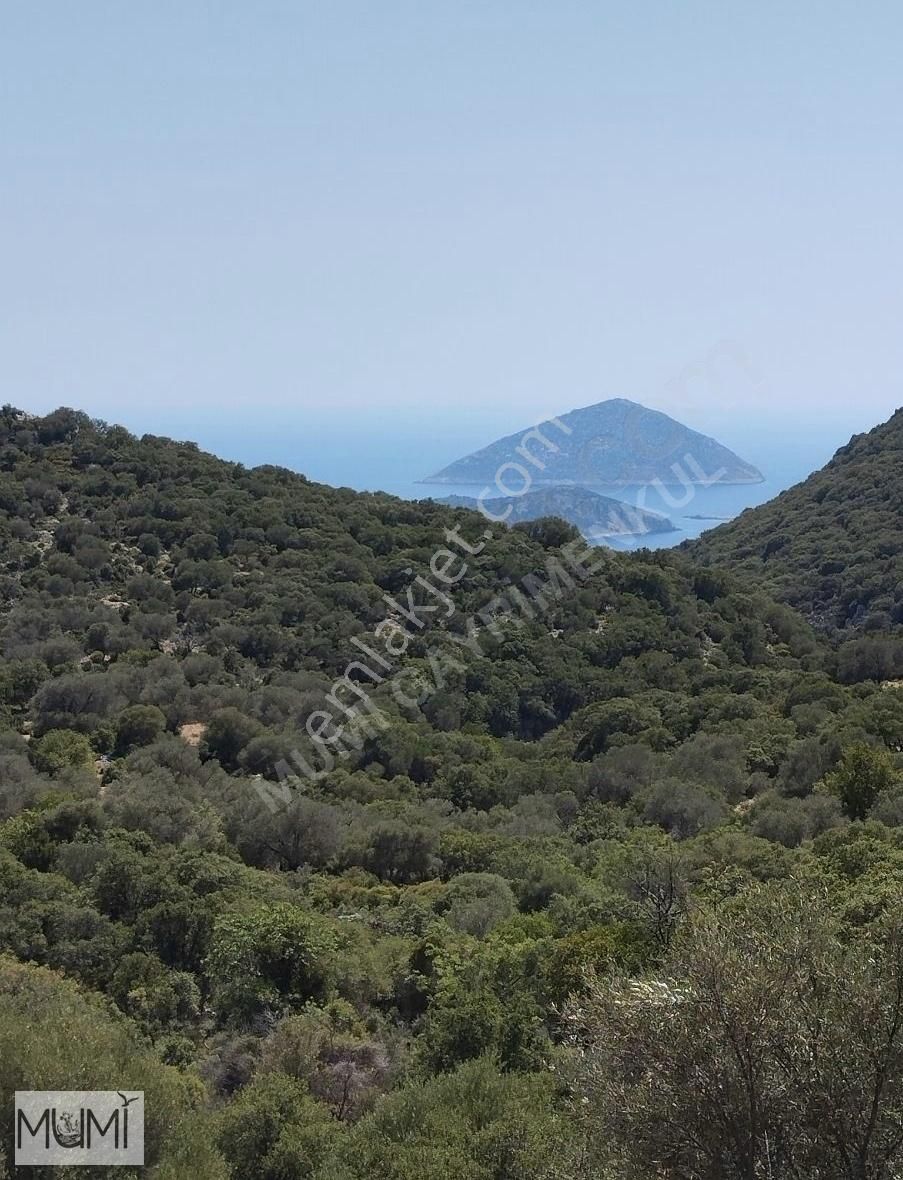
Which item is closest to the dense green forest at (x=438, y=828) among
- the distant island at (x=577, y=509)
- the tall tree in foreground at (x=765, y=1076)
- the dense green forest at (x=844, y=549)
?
the tall tree in foreground at (x=765, y=1076)

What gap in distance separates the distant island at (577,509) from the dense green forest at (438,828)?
4575 millimetres

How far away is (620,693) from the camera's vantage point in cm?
3441

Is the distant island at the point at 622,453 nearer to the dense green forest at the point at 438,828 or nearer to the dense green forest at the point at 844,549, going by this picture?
the dense green forest at the point at 844,549

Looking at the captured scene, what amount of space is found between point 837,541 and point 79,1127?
43.6 meters

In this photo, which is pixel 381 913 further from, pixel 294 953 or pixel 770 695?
pixel 770 695

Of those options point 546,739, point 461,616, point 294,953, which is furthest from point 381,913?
point 461,616

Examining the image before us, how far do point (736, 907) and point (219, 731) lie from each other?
791 inches

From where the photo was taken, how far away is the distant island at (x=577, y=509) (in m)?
50.4

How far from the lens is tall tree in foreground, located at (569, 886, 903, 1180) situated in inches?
206

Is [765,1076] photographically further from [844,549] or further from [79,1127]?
[844,549]

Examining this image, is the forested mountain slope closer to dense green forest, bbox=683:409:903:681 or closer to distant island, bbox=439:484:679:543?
dense green forest, bbox=683:409:903:681

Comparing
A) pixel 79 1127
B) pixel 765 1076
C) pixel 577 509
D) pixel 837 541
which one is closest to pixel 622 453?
pixel 577 509

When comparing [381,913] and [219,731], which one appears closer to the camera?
[381,913]

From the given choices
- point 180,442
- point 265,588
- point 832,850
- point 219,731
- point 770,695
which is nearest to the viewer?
point 832,850
